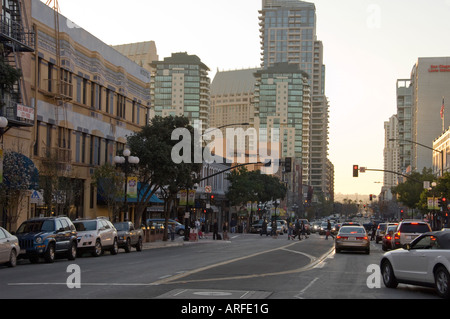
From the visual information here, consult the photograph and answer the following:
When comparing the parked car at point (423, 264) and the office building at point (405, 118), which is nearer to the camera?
the parked car at point (423, 264)

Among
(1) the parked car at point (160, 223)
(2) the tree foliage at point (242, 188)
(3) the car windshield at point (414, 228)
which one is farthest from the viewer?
(2) the tree foliage at point (242, 188)

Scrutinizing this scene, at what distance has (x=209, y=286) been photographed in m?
16.1

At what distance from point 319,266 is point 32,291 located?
12509 mm

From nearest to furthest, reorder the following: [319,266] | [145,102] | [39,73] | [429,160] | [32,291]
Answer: [32,291] < [319,266] < [39,73] < [145,102] < [429,160]

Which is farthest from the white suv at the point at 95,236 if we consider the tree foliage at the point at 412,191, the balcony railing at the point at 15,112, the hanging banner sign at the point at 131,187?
the tree foliage at the point at 412,191


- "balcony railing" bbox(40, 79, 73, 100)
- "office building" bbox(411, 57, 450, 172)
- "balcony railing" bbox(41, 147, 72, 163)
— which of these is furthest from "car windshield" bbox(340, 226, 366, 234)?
"office building" bbox(411, 57, 450, 172)

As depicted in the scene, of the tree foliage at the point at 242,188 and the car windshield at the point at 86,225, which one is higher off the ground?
the tree foliage at the point at 242,188

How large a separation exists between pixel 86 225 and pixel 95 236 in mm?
1036

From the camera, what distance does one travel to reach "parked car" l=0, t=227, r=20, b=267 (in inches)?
904

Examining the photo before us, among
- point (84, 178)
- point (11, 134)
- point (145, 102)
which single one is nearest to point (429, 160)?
point (145, 102)

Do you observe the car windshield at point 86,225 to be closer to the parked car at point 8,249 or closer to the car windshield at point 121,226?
the car windshield at point 121,226

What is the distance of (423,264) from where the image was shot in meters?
15.5

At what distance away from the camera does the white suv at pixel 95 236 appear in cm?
3120
